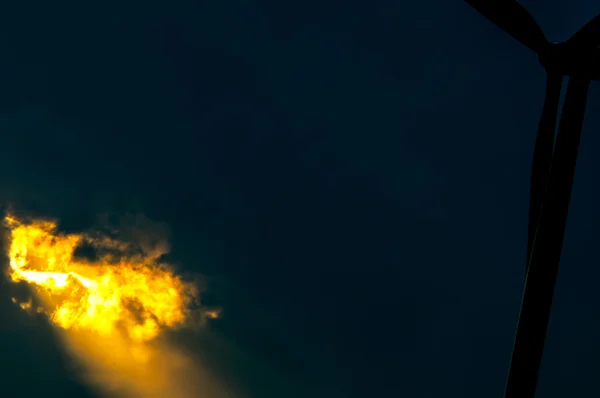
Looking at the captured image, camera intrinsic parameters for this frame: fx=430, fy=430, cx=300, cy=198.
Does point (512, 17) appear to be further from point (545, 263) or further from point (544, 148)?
point (545, 263)

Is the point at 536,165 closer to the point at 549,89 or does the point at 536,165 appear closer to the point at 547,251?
the point at 549,89

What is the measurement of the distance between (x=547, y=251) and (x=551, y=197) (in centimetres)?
142

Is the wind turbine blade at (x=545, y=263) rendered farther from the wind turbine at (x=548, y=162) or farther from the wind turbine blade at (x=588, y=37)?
the wind turbine blade at (x=588, y=37)

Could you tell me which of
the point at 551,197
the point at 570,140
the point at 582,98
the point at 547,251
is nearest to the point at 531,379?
the point at 547,251

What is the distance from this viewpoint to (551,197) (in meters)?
11.3

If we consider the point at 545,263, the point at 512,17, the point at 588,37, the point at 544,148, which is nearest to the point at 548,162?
the point at 544,148

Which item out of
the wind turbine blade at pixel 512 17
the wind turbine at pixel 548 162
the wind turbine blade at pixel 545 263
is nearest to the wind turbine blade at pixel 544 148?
the wind turbine at pixel 548 162

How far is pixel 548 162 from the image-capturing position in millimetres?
13586

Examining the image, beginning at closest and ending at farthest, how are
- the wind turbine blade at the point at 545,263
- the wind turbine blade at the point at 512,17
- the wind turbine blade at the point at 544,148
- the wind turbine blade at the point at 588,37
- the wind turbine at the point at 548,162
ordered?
1. the wind turbine blade at the point at 545,263
2. the wind turbine at the point at 548,162
3. the wind turbine blade at the point at 512,17
4. the wind turbine blade at the point at 588,37
5. the wind turbine blade at the point at 544,148

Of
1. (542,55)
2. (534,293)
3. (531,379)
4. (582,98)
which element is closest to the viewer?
(531,379)

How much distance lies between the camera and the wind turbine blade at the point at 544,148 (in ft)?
43.7

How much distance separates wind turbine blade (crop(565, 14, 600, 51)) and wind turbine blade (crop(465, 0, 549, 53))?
30.1 inches

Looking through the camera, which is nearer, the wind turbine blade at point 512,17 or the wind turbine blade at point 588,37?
the wind turbine blade at point 512,17

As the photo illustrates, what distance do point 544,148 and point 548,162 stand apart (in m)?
0.49
